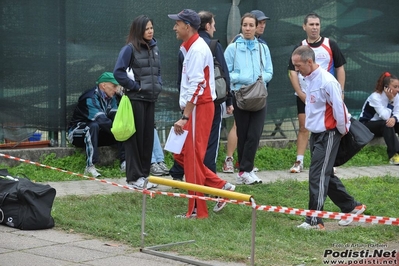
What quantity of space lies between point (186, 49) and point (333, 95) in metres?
1.64

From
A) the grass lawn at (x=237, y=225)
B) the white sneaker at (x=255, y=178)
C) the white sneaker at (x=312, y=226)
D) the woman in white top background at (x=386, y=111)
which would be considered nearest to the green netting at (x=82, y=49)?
the grass lawn at (x=237, y=225)

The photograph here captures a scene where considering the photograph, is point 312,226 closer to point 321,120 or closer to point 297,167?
point 321,120

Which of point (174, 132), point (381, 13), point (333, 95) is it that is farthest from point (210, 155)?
point (381, 13)

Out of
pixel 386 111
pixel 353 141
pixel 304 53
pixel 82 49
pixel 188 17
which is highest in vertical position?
pixel 188 17

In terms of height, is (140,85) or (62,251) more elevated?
(140,85)

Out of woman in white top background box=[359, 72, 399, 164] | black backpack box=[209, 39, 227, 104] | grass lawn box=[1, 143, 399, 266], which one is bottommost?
grass lawn box=[1, 143, 399, 266]

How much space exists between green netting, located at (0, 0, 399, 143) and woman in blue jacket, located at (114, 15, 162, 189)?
1658mm

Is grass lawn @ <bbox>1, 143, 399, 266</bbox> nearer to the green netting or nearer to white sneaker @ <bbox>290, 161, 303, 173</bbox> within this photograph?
the green netting

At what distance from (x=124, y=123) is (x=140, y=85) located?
1.62 feet

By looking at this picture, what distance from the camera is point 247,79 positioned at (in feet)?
36.3

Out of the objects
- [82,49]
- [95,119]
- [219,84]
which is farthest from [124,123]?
[82,49]

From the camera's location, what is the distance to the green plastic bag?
10.1 m

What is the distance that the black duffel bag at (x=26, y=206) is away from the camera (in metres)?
8.12

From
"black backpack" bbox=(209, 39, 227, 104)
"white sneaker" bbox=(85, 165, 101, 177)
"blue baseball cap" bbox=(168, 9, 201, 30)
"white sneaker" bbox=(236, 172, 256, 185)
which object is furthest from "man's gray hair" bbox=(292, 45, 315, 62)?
"white sneaker" bbox=(85, 165, 101, 177)
